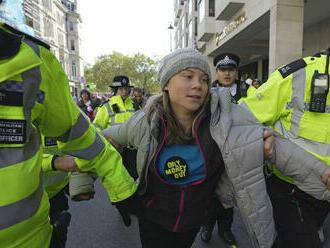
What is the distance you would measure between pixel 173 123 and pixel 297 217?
108 cm

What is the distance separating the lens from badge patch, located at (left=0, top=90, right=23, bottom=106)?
90 centimetres

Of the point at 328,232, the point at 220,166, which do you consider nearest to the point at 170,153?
the point at 220,166

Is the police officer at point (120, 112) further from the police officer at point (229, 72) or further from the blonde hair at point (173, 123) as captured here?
the blonde hair at point (173, 123)

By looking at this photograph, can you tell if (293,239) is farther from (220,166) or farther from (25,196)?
(25,196)

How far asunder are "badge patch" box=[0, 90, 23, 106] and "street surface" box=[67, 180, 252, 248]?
2669mm

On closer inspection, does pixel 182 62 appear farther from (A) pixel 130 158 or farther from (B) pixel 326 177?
(A) pixel 130 158

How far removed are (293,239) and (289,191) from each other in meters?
0.32

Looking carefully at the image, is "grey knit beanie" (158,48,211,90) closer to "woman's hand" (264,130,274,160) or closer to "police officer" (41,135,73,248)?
"woman's hand" (264,130,274,160)

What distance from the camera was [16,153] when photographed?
3.09 feet

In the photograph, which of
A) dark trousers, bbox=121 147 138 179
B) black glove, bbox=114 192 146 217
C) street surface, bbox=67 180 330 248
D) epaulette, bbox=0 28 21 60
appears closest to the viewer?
epaulette, bbox=0 28 21 60

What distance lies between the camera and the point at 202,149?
1.58m

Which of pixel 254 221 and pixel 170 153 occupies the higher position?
pixel 170 153

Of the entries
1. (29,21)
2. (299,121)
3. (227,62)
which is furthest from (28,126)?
(227,62)

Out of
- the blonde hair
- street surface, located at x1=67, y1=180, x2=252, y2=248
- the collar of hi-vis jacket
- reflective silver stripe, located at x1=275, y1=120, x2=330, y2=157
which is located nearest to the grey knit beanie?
the blonde hair
